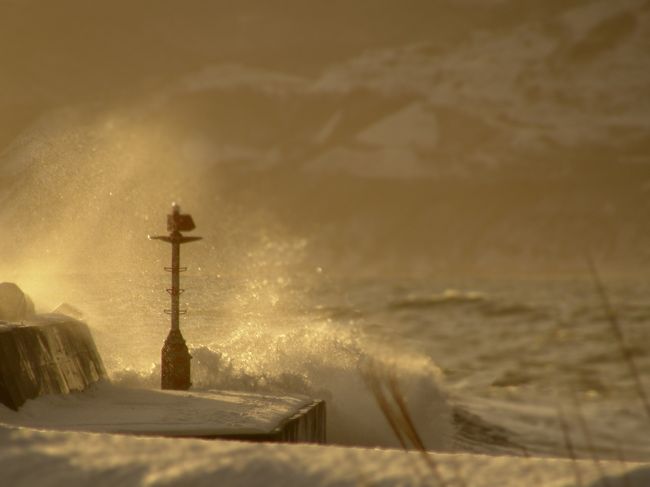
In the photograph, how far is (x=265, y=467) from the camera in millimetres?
4512

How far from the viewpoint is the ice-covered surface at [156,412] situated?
10.9m

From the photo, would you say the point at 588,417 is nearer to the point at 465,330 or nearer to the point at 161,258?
the point at 161,258

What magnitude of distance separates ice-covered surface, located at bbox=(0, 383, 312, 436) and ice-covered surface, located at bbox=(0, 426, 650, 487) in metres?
5.56

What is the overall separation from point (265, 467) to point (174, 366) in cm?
1251

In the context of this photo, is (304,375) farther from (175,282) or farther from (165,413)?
(165,413)


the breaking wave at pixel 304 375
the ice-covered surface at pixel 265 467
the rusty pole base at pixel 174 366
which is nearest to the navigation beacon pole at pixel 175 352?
the rusty pole base at pixel 174 366

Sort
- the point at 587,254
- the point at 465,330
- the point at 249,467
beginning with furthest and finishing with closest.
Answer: the point at 465,330 < the point at 249,467 < the point at 587,254

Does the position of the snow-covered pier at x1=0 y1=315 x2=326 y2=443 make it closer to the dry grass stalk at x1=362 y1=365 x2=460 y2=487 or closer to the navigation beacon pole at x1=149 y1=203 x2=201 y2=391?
the navigation beacon pole at x1=149 y1=203 x2=201 y2=391

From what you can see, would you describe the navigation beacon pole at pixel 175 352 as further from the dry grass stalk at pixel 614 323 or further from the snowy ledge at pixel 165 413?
the dry grass stalk at pixel 614 323

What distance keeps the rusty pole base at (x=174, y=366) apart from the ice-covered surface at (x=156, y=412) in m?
1.43

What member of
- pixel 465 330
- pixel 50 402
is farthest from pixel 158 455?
pixel 465 330

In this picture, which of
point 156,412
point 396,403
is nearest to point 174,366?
point 156,412

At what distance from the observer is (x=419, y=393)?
1139 inches

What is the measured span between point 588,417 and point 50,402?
2684 cm
